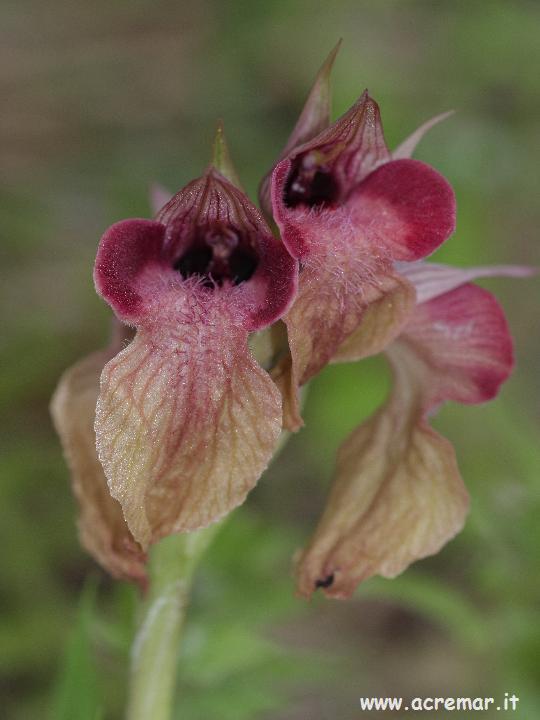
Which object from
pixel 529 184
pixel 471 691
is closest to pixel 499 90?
pixel 529 184

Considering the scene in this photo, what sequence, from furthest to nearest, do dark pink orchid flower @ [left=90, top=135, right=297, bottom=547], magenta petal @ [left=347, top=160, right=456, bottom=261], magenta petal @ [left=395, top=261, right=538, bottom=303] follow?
magenta petal @ [left=395, top=261, right=538, bottom=303]
magenta petal @ [left=347, top=160, right=456, bottom=261]
dark pink orchid flower @ [left=90, top=135, right=297, bottom=547]

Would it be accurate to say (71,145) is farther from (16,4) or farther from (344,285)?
(344,285)

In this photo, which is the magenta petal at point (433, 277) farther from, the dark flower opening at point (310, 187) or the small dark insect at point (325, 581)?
the small dark insect at point (325, 581)

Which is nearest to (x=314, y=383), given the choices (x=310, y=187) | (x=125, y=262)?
(x=310, y=187)

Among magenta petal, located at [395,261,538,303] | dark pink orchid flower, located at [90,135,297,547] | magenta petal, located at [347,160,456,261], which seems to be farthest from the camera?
magenta petal, located at [395,261,538,303]

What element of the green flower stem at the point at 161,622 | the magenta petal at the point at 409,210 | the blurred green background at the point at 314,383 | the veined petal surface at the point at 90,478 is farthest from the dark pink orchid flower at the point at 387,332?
the blurred green background at the point at 314,383

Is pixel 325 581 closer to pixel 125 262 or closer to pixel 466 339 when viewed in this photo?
pixel 466 339

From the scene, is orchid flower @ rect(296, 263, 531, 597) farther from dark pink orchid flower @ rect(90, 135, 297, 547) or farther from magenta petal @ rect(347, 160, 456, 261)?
dark pink orchid flower @ rect(90, 135, 297, 547)

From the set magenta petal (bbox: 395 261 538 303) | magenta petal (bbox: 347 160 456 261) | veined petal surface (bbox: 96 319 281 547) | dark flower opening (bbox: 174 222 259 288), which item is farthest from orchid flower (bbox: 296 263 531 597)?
veined petal surface (bbox: 96 319 281 547)
